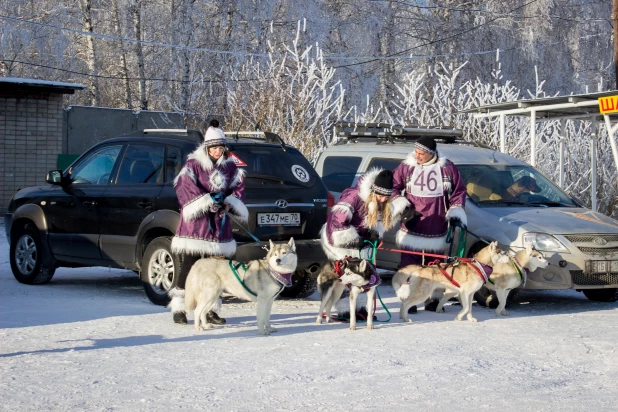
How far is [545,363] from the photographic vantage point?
22.8ft

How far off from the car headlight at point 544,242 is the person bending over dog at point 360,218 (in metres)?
1.68

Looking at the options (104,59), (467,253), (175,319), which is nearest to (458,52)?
(104,59)

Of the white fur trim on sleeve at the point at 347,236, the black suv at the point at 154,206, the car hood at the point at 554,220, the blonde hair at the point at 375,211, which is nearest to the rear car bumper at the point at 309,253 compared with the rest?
the black suv at the point at 154,206

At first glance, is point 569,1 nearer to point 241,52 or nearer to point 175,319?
point 241,52

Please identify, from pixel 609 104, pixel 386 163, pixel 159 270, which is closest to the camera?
pixel 159 270

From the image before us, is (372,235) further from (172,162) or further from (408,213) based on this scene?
(172,162)

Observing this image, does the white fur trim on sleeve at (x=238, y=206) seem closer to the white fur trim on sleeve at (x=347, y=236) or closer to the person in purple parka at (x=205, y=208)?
the person in purple parka at (x=205, y=208)

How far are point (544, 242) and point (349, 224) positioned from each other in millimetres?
2273

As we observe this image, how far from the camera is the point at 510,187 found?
10.8 metres

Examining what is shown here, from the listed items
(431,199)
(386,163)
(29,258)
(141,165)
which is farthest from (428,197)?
(29,258)

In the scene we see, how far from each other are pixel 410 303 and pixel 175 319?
7.47ft

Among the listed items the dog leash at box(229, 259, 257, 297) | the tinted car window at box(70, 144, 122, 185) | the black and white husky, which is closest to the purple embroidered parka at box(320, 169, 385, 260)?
the black and white husky

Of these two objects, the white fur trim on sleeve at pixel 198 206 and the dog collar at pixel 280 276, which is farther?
the white fur trim on sleeve at pixel 198 206

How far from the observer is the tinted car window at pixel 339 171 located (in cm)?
1164
